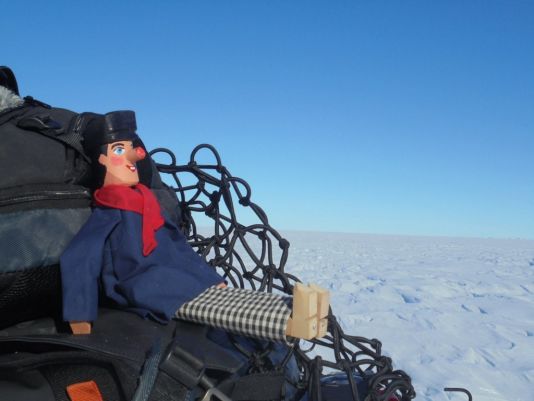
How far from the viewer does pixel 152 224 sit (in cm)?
142

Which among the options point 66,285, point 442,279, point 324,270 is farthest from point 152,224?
point 324,270

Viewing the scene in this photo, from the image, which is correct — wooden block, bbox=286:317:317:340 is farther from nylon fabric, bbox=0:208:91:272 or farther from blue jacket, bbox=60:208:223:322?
nylon fabric, bbox=0:208:91:272

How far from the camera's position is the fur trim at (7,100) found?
135 centimetres

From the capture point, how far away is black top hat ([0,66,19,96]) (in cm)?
154

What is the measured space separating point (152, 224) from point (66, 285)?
1.03ft

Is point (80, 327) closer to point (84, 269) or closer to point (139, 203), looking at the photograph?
point (84, 269)

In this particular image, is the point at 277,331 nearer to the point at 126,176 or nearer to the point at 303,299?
the point at 303,299

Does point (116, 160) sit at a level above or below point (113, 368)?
above

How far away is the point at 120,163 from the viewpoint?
1.42 metres

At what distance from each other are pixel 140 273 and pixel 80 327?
231 millimetres

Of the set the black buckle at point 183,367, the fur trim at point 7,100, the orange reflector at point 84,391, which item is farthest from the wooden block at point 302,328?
the fur trim at point 7,100

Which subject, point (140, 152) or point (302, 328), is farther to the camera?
point (140, 152)

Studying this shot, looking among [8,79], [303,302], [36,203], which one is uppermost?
[8,79]

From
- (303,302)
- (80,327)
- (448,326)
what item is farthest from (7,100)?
(448,326)
